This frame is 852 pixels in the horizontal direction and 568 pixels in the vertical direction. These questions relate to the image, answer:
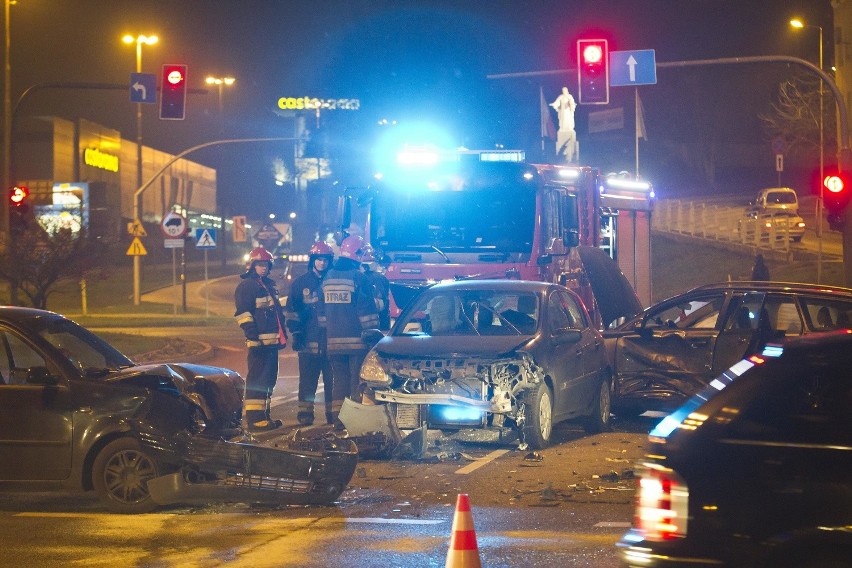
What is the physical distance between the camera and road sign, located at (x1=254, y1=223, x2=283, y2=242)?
34531mm

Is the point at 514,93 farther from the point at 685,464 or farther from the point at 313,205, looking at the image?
the point at 685,464

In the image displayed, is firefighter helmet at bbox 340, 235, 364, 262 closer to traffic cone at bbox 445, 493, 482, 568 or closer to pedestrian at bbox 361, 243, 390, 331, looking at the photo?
pedestrian at bbox 361, 243, 390, 331

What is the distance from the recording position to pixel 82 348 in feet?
32.8

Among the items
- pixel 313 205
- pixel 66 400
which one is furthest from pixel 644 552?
pixel 313 205

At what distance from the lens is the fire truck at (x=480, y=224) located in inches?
624

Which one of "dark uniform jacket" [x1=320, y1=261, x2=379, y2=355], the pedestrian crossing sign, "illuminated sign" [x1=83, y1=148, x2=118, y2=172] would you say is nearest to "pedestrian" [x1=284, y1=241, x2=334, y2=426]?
"dark uniform jacket" [x1=320, y1=261, x2=379, y2=355]

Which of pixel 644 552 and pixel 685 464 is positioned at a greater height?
pixel 685 464

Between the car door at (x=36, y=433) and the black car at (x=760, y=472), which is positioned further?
the car door at (x=36, y=433)

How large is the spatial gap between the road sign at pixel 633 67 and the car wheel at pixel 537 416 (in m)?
12.4

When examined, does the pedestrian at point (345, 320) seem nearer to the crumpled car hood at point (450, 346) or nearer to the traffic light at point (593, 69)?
the crumpled car hood at point (450, 346)

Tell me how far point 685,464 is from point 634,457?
247 inches

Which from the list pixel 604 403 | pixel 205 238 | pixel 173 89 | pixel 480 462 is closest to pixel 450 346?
pixel 480 462

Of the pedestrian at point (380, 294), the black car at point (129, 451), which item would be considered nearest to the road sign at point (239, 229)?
the pedestrian at point (380, 294)

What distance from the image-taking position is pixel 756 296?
463 inches
